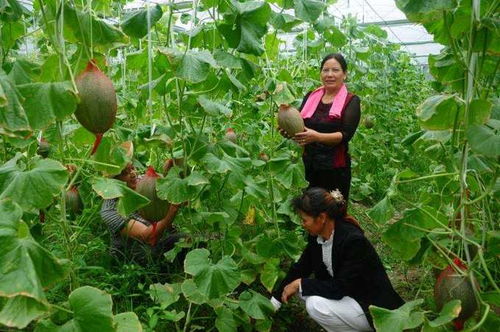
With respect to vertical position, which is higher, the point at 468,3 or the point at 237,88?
the point at 468,3

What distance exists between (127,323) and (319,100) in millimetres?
2111

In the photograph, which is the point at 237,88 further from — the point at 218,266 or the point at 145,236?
the point at 145,236

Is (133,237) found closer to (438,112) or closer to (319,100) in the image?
(319,100)

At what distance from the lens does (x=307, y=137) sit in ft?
9.20

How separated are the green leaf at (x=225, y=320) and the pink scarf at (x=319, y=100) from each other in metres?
1.30

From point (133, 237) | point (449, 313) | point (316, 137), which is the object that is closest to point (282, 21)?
point (316, 137)

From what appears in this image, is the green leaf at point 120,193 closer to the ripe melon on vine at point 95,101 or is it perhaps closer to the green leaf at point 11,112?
the ripe melon on vine at point 95,101

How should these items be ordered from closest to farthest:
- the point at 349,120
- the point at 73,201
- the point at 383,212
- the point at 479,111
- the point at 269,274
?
the point at 479,111, the point at 383,212, the point at 269,274, the point at 73,201, the point at 349,120

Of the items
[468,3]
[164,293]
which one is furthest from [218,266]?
[468,3]

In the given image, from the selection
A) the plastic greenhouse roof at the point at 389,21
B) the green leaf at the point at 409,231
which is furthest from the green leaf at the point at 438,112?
the plastic greenhouse roof at the point at 389,21

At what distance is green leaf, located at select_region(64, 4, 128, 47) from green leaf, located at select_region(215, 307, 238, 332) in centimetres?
132

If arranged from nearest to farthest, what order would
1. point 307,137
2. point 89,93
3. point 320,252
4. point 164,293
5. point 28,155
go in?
point 89,93 → point 28,155 → point 164,293 → point 320,252 → point 307,137

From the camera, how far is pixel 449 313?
161 centimetres

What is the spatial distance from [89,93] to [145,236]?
171 cm
